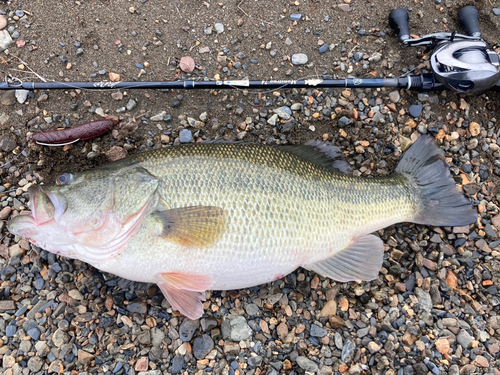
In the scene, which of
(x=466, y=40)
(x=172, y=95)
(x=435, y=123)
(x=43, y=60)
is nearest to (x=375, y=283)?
(x=435, y=123)

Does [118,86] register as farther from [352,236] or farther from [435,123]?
[435,123]

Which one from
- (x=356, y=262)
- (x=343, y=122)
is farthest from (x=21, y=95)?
(x=356, y=262)

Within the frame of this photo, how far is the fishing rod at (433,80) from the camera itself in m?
2.51

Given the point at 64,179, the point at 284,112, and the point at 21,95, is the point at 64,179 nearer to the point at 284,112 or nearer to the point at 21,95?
the point at 21,95

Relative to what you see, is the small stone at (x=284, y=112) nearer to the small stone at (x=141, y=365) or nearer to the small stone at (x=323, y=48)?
the small stone at (x=323, y=48)

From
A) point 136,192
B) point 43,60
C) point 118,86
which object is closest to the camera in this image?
point 136,192

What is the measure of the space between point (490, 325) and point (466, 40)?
2295 mm

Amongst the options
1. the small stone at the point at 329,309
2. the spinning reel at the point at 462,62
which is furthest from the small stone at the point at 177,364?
the spinning reel at the point at 462,62

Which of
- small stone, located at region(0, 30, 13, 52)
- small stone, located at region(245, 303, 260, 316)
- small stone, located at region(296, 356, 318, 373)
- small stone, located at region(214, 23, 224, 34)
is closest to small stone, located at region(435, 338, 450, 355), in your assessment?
small stone, located at region(296, 356, 318, 373)

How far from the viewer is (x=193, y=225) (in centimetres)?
203

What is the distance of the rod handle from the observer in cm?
281

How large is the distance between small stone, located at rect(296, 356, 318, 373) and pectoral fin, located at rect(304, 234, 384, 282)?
24.9 inches

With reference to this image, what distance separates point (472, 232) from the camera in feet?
8.94

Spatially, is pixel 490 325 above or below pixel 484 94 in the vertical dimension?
below
